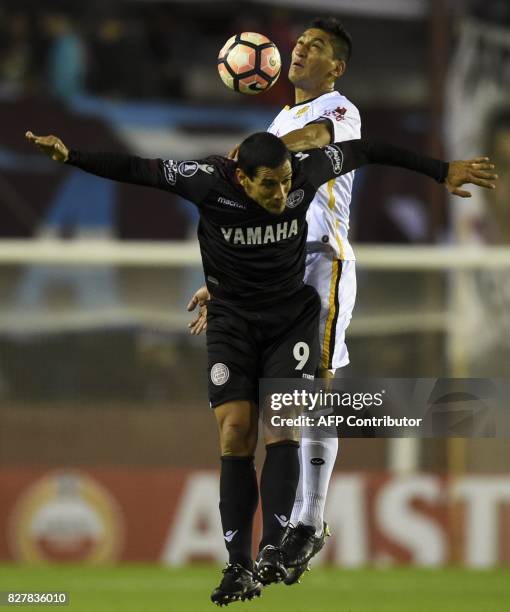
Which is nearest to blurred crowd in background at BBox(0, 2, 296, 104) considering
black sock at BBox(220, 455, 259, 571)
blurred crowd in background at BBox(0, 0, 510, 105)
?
blurred crowd in background at BBox(0, 0, 510, 105)

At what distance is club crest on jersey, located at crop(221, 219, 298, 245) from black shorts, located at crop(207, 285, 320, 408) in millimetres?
311

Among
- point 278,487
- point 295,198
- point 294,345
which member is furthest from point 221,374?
point 295,198

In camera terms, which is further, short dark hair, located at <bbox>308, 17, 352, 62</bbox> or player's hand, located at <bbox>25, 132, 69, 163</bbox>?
short dark hair, located at <bbox>308, 17, 352, 62</bbox>

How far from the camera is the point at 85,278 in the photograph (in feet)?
41.3

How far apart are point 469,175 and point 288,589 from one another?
5134 millimetres

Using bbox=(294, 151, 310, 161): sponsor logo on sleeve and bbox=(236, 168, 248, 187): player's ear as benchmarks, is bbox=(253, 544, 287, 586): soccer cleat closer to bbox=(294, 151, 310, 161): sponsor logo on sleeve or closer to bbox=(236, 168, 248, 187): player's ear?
bbox=(236, 168, 248, 187): player's ear

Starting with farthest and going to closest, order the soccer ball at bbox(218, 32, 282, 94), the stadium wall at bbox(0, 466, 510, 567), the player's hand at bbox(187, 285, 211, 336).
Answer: the stadium wall at bbox(0, 466, 510, 567), the player's hand at bbox(187, 285, 211, 336), the soccer ball at bbox(218, 32, 282, 94)

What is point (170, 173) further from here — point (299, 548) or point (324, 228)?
point (299, 548)

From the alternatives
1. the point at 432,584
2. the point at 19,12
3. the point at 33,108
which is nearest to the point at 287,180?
the point at 432,584

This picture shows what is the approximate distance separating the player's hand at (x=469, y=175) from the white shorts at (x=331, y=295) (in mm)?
754

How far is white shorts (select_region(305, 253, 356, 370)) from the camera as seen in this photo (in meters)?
7.61

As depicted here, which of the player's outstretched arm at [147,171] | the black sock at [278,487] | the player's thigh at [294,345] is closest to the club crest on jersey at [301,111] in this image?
the player's outstretched arm at [147,171]

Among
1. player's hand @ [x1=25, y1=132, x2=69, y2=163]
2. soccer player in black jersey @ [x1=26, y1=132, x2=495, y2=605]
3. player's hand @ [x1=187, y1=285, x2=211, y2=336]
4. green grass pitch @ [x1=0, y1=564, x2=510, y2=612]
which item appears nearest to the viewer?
player's hand @ [x1=25, y1=132, x2=69, y2=163]

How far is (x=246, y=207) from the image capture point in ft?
22.8
